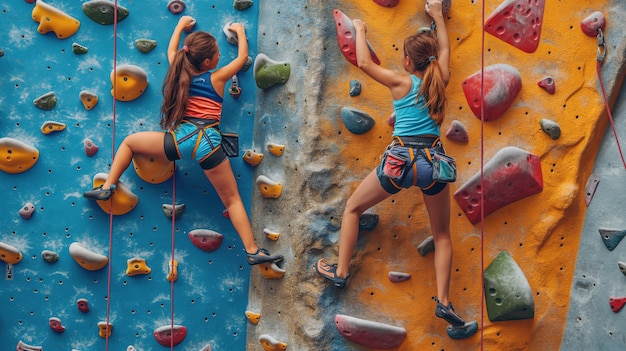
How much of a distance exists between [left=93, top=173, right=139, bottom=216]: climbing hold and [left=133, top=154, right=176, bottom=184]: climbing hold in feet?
0.34

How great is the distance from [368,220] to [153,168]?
1021 mm

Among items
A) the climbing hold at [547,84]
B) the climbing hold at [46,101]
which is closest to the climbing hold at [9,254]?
the climbing hold at [46,101]

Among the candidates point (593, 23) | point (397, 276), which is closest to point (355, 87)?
point (397, 276)

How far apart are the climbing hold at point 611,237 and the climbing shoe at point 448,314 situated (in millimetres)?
789

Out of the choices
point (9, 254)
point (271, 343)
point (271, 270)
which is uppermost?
point (271, 270)

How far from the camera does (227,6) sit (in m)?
4.62

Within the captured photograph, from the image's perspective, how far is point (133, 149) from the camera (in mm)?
4363

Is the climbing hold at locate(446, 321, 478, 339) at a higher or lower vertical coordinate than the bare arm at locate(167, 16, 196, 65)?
lower

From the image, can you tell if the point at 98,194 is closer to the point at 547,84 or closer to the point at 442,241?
the point at 442,241

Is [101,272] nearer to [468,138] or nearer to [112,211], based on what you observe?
[112,211]

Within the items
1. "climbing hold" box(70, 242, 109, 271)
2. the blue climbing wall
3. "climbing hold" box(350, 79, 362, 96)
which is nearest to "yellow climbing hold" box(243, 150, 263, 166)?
the blue climbing wall

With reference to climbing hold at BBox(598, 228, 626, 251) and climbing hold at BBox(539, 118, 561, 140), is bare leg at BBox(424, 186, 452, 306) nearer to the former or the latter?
climbing hold at BBox(539, 118, 561, 140)

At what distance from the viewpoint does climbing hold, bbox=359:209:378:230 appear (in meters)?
4.34

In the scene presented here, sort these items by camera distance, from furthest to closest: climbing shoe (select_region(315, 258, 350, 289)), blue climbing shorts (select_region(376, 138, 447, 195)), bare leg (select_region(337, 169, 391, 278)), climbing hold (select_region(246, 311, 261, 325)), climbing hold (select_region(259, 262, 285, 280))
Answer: climbing hold (select_region(246, 311, 261, 325)) < climbing hold (select_region(259, 262, 285, 280)) < climbing shoe (select_region(315, 258, 350, 289)) < bare leg (select_region(337, 169, 391, 278)) < blue climbing shorts (select_region(376, 138, 447, 195))
